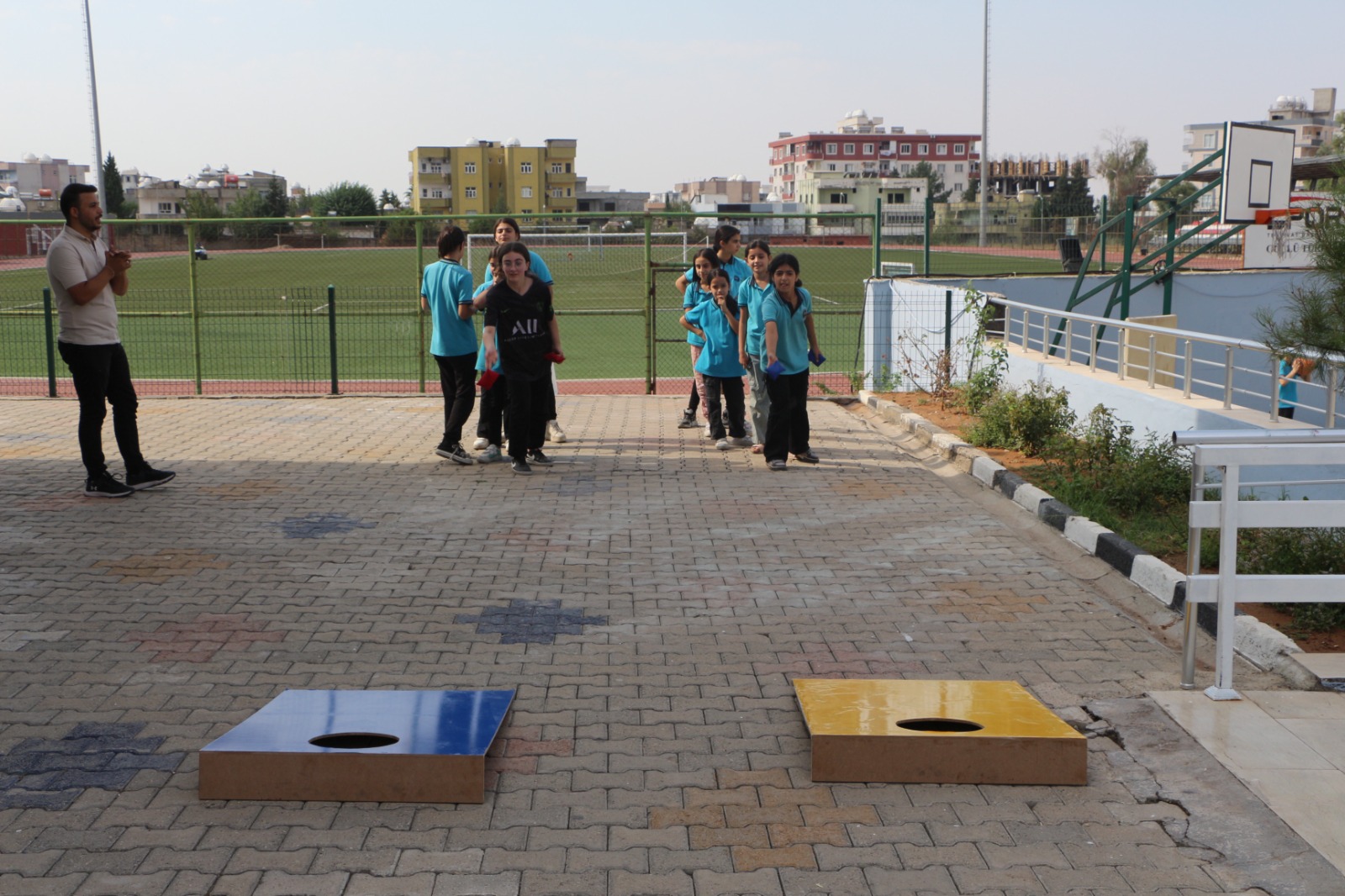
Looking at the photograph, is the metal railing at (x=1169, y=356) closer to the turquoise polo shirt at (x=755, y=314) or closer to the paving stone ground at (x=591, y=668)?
the paving stone ground at (x=591, y=668)

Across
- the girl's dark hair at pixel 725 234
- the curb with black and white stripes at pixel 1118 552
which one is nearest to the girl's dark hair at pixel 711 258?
the girl's dark hair at pixel 725 234

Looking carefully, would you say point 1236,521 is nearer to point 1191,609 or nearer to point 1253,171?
point 1191,609

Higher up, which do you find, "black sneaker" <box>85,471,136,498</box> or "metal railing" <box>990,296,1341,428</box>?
"metal railing" <box>990,296,1341,428</box>

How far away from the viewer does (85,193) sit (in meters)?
8.56

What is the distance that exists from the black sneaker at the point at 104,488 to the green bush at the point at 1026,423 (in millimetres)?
6911

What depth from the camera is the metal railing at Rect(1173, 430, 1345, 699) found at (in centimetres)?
480

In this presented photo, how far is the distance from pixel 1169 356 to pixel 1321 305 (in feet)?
17.9

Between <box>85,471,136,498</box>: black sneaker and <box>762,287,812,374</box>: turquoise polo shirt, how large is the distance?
4.95 m

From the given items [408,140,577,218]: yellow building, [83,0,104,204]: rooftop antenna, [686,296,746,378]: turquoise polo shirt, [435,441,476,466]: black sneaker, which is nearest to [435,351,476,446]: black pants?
[435,441,476,466]: black sneaker

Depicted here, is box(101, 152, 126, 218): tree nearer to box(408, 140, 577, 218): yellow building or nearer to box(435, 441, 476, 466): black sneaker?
box(408, 140, 577, 218): yellow building

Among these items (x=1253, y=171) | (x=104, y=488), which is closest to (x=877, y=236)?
(x=1253, y=171)

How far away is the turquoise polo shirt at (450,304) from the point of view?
1010 cm

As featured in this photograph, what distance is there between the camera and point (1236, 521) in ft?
15.8

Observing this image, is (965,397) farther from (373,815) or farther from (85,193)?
(373,815)
